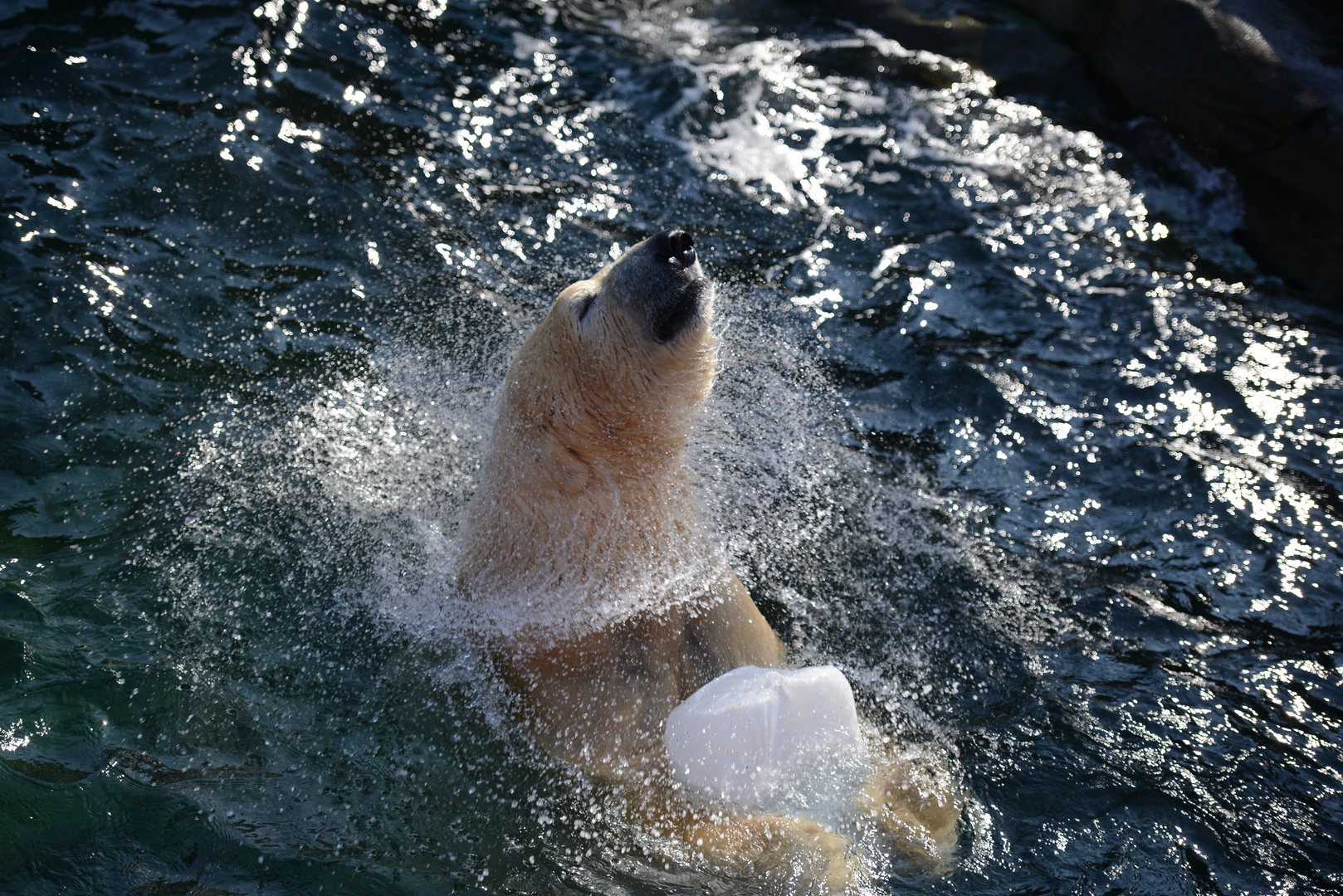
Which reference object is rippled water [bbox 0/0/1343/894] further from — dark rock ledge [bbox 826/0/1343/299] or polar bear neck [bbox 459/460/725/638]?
dark rock ledge [bbox 826/0/1343/299]

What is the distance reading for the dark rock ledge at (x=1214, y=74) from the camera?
21.0ft

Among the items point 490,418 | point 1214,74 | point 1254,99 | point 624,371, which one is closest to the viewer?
point 624,371

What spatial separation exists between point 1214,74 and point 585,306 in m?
6.53

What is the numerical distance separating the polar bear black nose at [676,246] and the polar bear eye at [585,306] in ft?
0.94

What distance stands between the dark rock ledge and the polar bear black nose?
555 centimetres

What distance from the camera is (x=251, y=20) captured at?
657 centimetres

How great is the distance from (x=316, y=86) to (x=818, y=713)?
5642 mm

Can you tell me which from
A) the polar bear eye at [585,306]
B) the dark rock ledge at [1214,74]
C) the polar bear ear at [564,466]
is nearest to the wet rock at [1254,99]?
the dark rock ledge at [1214,74]

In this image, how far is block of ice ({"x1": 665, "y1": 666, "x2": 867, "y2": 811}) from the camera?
270cm

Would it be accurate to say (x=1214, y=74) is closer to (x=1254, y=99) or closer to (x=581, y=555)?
(x=1254, y=99)

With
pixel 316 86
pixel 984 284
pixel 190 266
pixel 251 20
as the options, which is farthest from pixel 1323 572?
pixel 251 20

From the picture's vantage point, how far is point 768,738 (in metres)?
2.71

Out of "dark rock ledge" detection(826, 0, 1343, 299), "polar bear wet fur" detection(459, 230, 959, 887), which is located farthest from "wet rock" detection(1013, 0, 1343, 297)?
"polar bear wet fur" detection(459, 230, 959, 887)

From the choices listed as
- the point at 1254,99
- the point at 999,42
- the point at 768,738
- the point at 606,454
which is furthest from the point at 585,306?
the point at 999,42
